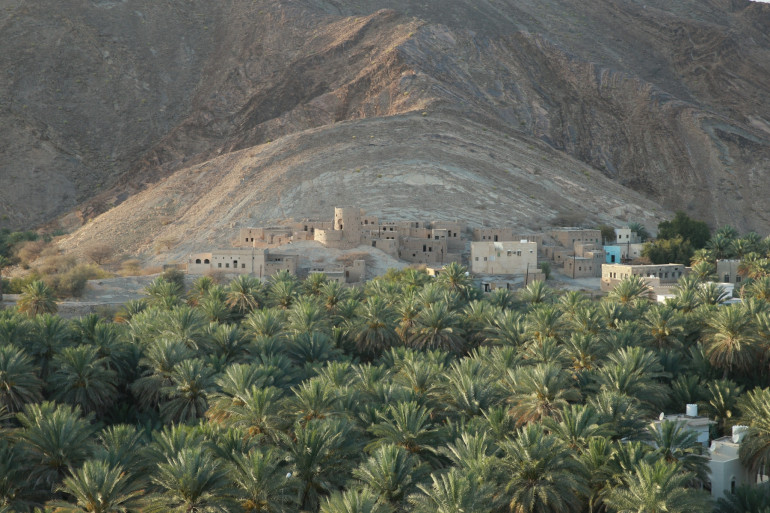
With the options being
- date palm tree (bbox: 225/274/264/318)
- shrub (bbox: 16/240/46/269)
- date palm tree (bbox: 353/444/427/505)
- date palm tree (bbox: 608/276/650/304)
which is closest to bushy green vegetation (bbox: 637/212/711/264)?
date palm tree (bbox: 608/276/650/304)

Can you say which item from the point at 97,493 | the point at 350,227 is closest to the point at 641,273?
the point at 350,227

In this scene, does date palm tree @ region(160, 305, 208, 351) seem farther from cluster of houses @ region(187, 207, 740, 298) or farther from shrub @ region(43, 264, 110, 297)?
shrub @ region(43, 264, 110, 297)

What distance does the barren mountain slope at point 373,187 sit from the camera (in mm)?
62625

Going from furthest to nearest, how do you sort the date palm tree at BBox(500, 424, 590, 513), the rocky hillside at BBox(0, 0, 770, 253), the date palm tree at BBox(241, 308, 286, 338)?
the rocky hillside at BBox(0, 0, 770, 253) → the date palm tree at BBox(241, 308, 286, 338) → the date palm tree at BBox(500, 424, 590, 513)

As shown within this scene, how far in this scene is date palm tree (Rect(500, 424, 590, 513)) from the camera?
1700 centimetres

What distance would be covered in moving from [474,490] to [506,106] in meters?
82.4

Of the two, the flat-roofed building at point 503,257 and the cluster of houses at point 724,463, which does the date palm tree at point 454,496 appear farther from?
the flat-roofed building at point 503,257

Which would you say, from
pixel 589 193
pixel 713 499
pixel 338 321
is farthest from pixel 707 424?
pixel 589 193

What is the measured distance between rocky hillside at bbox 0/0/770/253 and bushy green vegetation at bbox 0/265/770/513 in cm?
3200

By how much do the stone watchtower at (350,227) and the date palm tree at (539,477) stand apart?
1351 inches

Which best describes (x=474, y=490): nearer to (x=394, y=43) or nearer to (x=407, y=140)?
(x=407, y=140)

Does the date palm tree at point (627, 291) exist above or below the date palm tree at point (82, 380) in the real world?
above

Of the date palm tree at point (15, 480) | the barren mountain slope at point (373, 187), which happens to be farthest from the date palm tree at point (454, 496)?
the barren mountain slope at point (373, 187)

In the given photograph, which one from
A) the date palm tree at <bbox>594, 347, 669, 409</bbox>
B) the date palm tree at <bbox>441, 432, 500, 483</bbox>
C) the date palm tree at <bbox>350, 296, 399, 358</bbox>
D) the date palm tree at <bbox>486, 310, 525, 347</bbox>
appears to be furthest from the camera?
the date palm tree at <bbox>350, 296, 399, 358</bbox>
